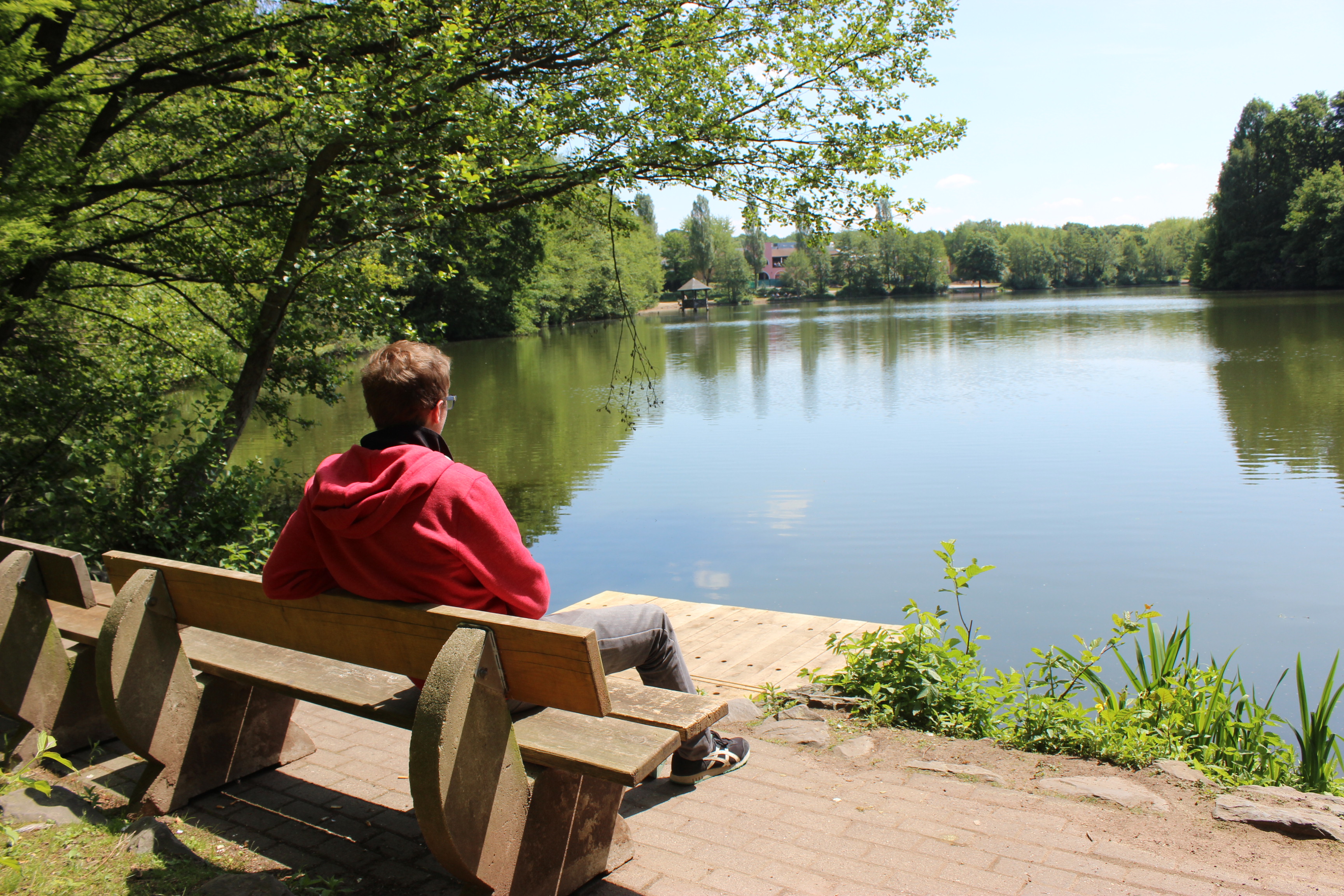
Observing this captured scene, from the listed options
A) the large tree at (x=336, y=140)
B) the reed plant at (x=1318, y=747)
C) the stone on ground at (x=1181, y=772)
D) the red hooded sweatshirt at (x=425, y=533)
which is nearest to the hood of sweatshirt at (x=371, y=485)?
the red hooded sweatshirt at (x=425, y=533)

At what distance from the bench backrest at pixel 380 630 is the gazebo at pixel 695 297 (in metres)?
89.0

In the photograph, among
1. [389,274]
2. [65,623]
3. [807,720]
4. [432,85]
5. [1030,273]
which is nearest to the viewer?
[65,623]

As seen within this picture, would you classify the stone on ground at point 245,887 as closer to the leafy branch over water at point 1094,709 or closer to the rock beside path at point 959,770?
the rock beside path at point 959,770

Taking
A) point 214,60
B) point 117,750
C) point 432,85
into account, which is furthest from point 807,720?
point 214,60

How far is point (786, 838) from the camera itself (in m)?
2.83

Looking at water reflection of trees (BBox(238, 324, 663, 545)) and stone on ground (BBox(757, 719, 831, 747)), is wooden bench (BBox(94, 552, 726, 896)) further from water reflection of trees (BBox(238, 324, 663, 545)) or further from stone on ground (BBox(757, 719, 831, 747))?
water reflection of trees (BBox(238, 324, 663, 545))

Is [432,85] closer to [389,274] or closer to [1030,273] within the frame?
[389,274]

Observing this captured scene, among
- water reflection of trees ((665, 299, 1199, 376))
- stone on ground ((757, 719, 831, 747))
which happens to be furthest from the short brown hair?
water reflection of trees ((665, 299, 1199, 376))

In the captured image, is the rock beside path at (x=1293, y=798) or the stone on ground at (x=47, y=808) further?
the rock beside path at (x=1293, y=798)

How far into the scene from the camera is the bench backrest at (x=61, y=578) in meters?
3.21

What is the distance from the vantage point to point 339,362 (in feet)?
28.9

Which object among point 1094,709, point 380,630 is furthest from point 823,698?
point 380,630

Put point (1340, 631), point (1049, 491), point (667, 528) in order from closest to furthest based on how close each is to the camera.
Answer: point (1340, 631) → point (667, 528) → point (1049, 491)

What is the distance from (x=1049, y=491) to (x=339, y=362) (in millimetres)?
7998
